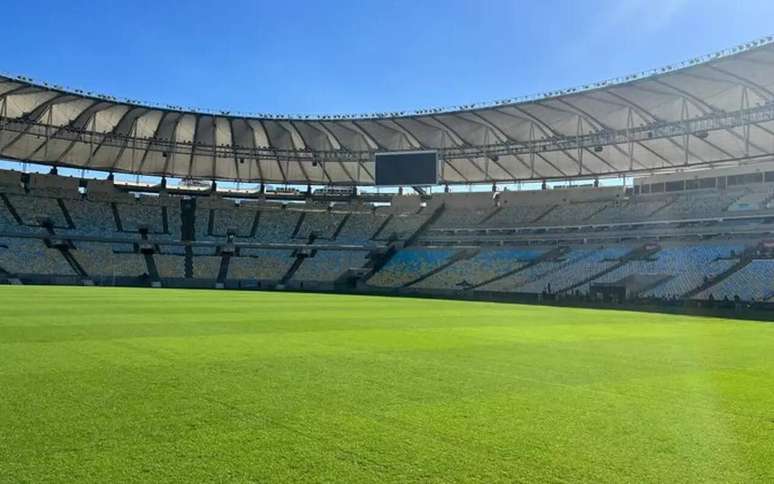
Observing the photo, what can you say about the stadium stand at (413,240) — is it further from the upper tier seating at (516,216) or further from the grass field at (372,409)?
the grass field at (372,409)

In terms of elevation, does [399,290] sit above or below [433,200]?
below

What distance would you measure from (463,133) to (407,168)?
210 inches

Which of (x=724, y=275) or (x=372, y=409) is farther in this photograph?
(x=724, y=275)

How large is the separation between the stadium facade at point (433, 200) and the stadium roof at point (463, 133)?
19cm

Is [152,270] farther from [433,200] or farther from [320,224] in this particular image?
[433,200]

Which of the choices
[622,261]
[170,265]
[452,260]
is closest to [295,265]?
[170,265]

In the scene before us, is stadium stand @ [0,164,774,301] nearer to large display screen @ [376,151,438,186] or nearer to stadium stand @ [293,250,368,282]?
stadium stand @ [293,250,368,282]

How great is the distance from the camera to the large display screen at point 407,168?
51.5 m

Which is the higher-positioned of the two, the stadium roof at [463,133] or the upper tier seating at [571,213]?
the stadium roof at [463,133]

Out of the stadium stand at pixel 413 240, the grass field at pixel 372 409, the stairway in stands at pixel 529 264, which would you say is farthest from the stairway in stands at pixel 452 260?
the grass field at pixel 372 409

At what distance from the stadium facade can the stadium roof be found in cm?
19

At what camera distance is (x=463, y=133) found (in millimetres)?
50781

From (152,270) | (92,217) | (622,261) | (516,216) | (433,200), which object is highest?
(433,200)

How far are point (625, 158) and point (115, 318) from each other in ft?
141
